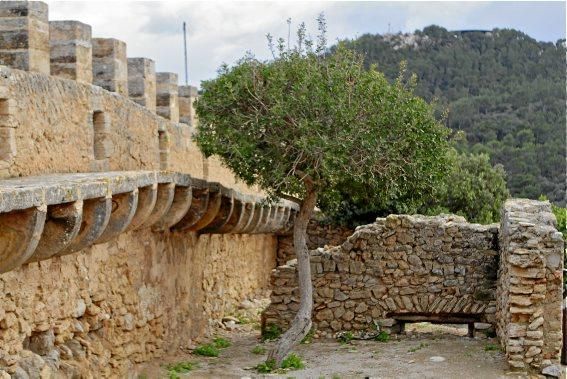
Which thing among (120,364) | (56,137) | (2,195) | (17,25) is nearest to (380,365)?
(120,364)

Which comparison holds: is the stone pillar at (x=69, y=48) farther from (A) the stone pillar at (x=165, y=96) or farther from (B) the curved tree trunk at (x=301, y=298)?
(B) the curved tree trunk at (x=301, y=298)

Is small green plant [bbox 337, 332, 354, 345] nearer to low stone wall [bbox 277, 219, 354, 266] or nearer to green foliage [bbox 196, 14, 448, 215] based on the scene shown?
green foliage [bbox 196, 14, 448, 215]

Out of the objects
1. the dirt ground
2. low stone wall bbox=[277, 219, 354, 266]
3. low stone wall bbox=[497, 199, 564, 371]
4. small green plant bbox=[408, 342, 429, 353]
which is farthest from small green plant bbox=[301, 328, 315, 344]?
low stone wall bbox=[277, 219, 354, 266]

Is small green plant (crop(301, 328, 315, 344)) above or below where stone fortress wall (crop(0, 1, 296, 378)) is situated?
below

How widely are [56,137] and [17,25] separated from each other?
43.5 inches

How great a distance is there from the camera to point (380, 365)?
525 inches

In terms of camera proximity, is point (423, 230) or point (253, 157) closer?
point (253, 157)

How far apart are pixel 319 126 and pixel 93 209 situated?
4307mm

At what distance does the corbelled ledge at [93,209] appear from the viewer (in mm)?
7559

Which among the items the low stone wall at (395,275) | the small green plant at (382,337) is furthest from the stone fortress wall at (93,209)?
the small green plant at (382,337)

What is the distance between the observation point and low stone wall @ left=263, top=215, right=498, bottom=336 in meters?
15.6

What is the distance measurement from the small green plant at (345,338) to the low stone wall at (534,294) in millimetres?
3159

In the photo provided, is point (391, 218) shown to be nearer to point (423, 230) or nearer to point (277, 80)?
point (423, 230)

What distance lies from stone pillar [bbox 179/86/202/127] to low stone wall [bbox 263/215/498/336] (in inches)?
117
